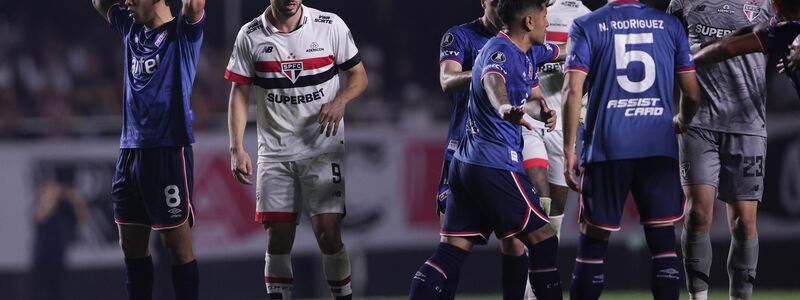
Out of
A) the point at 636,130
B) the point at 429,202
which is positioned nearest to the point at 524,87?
the point at 636,130

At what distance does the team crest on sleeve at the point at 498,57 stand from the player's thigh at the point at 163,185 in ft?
6.68

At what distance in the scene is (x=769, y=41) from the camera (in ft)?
20.8

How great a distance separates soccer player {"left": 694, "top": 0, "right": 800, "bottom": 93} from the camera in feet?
20.8

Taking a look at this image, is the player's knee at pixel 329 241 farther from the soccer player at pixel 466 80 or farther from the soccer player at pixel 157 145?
the soccer player at pixel 157 145

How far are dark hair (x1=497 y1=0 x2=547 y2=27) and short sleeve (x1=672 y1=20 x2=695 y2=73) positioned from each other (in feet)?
2.29

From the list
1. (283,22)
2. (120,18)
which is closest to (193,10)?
(283,22)

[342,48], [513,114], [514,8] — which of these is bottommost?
[513,114]

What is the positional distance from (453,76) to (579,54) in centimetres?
94

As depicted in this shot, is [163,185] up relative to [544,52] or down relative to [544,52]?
down

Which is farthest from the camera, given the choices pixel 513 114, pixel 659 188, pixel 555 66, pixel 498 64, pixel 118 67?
pixel 118 67

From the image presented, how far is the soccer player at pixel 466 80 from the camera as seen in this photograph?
6.57 m

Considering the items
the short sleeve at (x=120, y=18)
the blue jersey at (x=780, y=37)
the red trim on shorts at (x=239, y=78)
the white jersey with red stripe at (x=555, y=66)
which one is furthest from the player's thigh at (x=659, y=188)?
the short sleeve at (x=120, y=18)

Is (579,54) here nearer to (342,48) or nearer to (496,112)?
(496,112)

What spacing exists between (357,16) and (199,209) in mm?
4501
